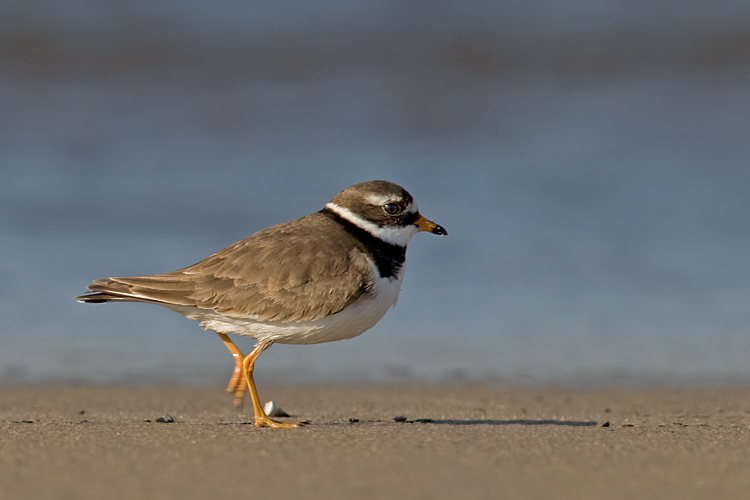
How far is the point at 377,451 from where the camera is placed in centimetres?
454

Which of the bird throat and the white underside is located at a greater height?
the bird throat

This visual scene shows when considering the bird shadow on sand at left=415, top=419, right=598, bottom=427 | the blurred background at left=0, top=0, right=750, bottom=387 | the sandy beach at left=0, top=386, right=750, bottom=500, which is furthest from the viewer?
the blurred background at left=0, top=0, right=750, bottom=387

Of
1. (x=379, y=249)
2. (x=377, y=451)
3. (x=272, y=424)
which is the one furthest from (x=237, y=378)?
(x=377, y=451)

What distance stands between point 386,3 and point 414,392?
51.6ft

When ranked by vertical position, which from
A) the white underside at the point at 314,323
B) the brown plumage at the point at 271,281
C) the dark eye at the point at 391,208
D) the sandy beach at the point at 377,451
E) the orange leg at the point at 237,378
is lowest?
the sandy beach at the point at 377,451

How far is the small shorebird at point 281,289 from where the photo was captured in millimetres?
5605

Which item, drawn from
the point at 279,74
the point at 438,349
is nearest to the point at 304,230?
the point at 438,349

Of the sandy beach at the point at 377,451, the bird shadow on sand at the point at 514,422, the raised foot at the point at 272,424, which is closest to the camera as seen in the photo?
the sandy beach at the point at 377,451

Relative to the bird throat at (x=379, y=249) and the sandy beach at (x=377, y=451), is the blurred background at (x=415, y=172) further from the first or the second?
the bird throat at (x=379, y=249)

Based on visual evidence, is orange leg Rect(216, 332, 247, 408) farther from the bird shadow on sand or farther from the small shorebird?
the bird shadow on sand

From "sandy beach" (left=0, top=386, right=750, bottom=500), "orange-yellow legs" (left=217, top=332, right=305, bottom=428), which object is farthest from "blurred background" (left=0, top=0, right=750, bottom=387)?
"orange-yellow legs" (left=217, top=332, right=305, bottom=428)

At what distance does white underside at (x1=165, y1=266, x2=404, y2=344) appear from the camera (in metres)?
5.63

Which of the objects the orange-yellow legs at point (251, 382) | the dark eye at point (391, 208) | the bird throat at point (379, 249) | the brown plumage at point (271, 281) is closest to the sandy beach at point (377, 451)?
the orange-yellow legs at point (251, 382)

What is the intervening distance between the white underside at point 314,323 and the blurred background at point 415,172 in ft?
8.05
